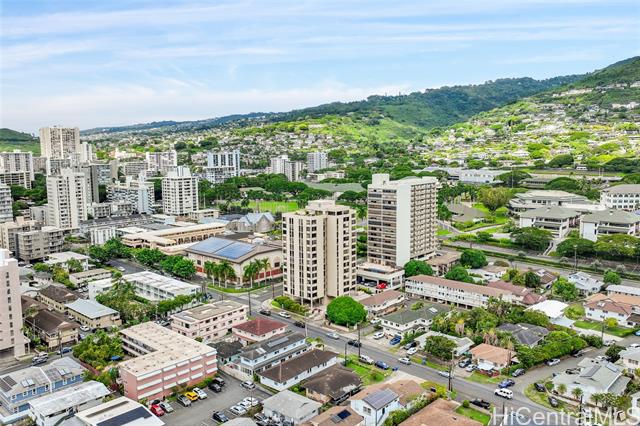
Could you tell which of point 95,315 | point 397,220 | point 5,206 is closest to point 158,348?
point 95,315

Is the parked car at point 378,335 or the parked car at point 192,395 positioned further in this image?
the parked car at point 378,335

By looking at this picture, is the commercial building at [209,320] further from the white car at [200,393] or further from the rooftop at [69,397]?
the rooftop at [69,397]

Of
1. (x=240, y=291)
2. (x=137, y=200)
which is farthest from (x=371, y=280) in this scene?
(x=137, y=200)

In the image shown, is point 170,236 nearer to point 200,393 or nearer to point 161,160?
point 200,393

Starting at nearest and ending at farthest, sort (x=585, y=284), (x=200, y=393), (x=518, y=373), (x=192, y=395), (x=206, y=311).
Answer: (x=192, y=395) < (x=200, y=393) < (x=518, y=373) < (x=206, y=311) < (x=585, y=284)

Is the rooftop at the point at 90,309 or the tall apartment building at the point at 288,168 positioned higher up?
the tall apartment building at the point at 288,168

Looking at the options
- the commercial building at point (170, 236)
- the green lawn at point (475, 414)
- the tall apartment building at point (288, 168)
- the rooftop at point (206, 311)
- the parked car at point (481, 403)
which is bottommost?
the green lawn at point (475, 414)

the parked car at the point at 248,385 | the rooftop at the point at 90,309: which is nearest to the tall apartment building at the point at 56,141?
the rooftop at the point at 90,309
